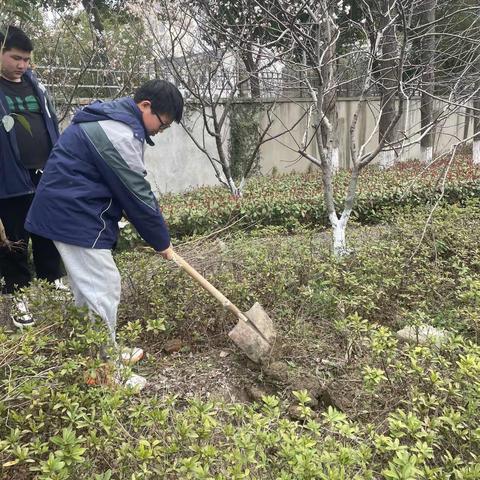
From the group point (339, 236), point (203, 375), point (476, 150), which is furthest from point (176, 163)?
point (203, 375)

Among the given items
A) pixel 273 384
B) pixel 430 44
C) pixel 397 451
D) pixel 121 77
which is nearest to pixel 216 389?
pixel 273 384

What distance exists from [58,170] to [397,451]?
194 centimetres

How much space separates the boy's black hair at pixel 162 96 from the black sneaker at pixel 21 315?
131 cm

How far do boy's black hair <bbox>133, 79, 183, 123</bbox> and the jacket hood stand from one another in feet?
0.25

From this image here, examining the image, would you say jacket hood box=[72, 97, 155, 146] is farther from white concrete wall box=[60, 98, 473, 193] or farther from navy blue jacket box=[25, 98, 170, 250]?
white concrete wall box=[60, 98, 473, 193]

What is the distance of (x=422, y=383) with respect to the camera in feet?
6.43

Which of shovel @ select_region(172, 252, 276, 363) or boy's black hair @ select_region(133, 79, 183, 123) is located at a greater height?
boy's black hair @ select_region(133, 79, 183, 123)

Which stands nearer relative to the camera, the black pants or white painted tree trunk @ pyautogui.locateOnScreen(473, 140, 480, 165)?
the black pants

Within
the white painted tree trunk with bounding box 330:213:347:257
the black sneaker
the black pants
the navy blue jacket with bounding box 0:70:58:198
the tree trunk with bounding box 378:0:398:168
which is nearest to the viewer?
the black sneaker

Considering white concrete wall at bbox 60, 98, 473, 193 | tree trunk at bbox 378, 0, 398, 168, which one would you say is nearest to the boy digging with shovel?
tree trunk at bbox 378, 0, 398, 168

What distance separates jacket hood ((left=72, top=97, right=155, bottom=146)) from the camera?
226 cm

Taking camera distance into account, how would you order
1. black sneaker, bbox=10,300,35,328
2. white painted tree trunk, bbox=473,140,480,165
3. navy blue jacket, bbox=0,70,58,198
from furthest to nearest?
white painted tree trunk, bbox=473,140,480,165
navy blue jacket, bbox=0,70,58,198
black sneaker, bbox=10,300,35,328

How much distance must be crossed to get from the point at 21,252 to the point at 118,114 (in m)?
1.51

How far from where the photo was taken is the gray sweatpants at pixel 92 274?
2.34 meters
